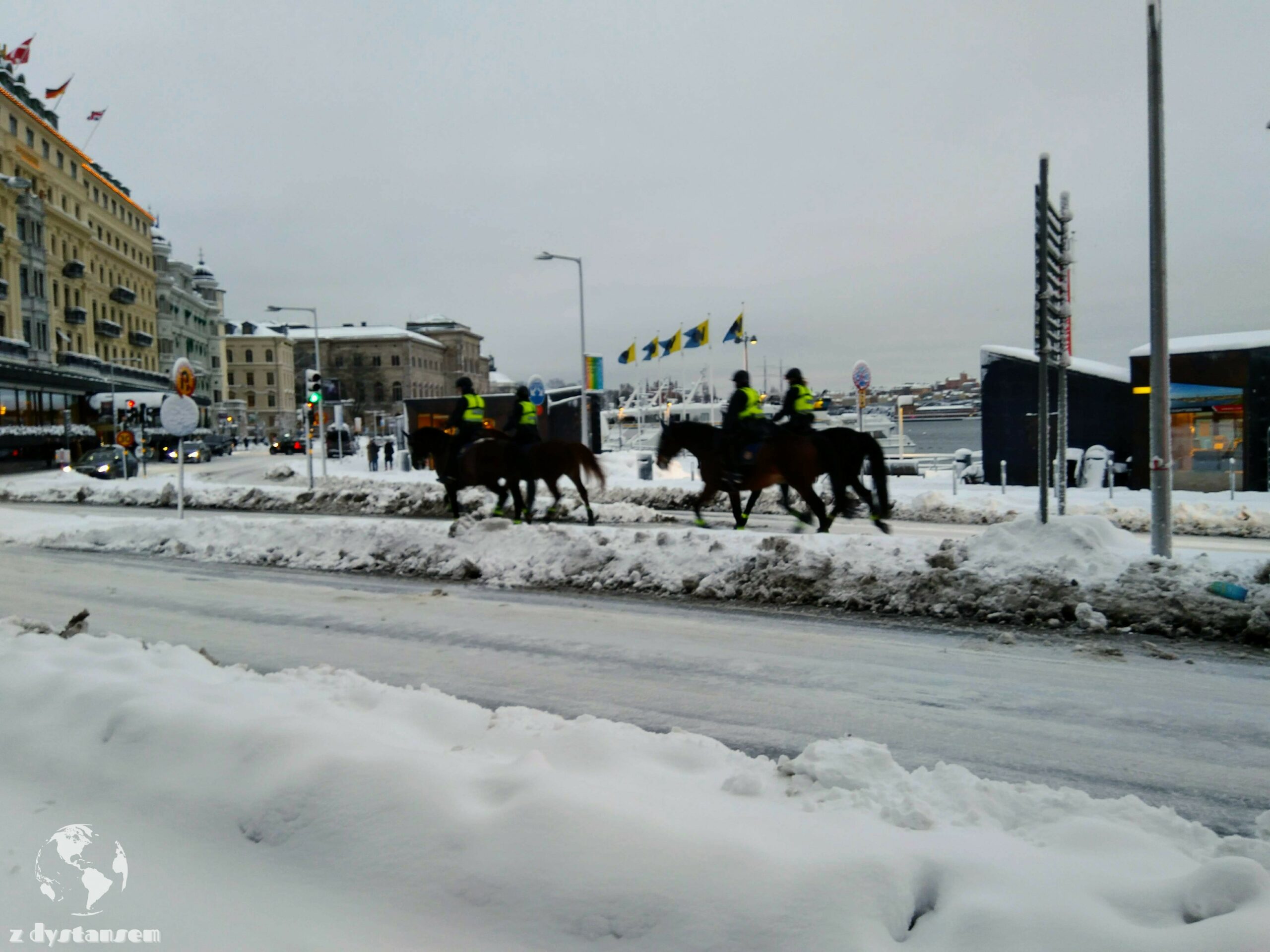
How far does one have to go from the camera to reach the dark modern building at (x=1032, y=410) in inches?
959

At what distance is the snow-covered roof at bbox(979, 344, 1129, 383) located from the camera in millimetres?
24406

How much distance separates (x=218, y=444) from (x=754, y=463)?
69244 millimetres

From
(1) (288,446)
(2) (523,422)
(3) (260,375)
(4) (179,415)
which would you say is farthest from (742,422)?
(3) (260,375)

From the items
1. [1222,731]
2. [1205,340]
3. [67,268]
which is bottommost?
[1222,731]

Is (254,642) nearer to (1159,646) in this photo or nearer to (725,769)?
(725,769)

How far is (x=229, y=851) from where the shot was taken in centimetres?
341

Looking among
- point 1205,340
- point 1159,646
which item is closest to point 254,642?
point 1159,646

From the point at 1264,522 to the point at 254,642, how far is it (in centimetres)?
1655

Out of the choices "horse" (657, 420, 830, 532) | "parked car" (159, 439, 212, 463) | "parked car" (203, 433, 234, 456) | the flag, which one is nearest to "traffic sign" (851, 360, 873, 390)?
"horse" (657, 420, 830, 532)

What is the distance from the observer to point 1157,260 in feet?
34.3

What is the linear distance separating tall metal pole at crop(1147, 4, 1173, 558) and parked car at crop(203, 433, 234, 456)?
224ft

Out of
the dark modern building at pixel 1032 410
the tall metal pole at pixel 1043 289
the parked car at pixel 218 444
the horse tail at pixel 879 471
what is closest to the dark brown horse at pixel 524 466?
the horse tail at pixel 879 471

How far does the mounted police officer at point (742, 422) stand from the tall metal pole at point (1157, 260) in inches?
219

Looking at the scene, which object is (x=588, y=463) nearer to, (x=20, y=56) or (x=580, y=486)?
(x=580, y=486)
